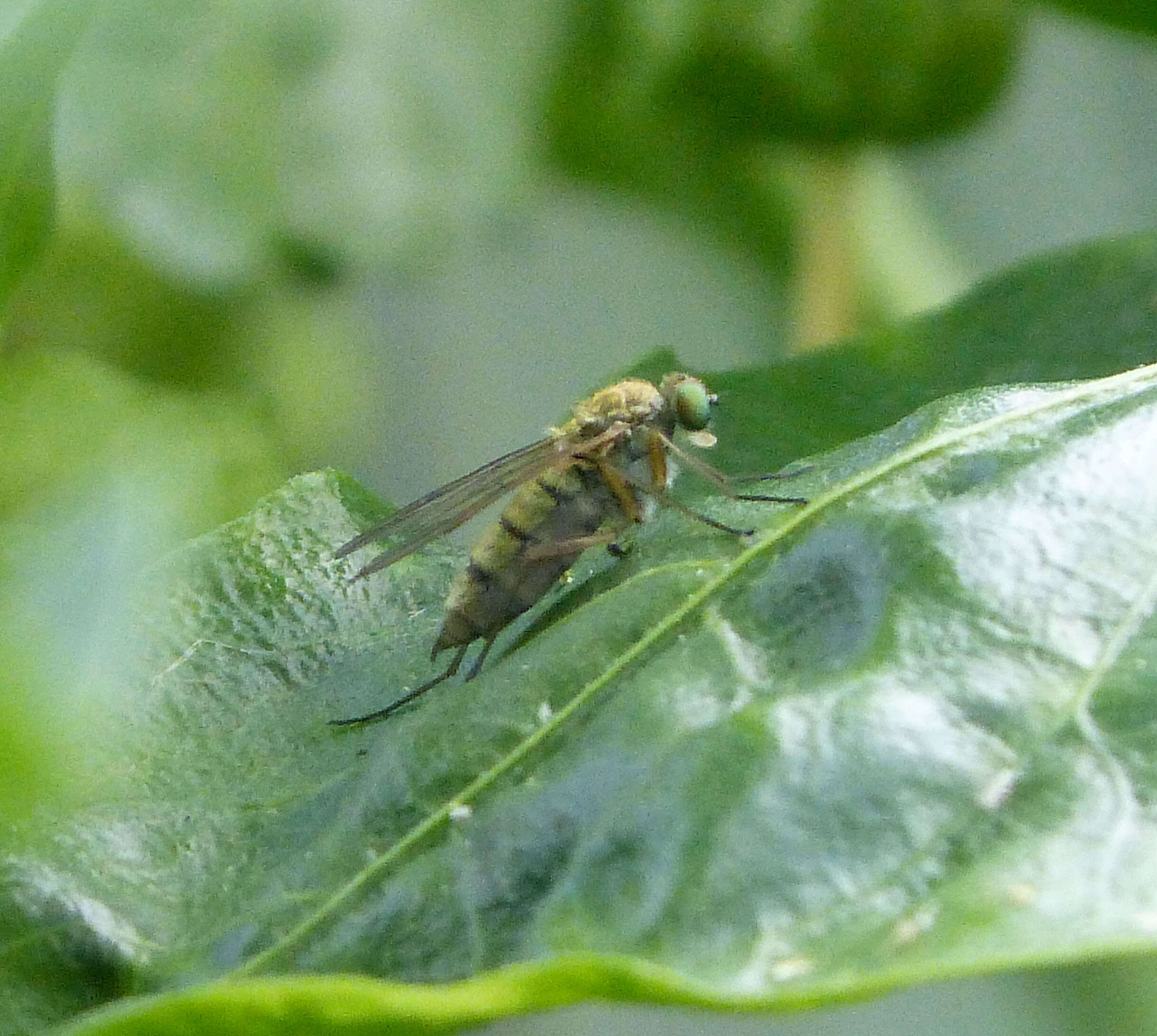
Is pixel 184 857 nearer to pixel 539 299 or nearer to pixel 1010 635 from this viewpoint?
pixel 1010 635

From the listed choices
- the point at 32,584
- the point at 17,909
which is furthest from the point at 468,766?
the point at 32,584

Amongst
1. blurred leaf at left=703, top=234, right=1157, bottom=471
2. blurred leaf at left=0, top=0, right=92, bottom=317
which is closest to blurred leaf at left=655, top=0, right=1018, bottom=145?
blurred leaf at left=703, top=234, right=1157, bottom=471

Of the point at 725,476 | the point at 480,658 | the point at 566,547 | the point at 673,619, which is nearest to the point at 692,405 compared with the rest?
the point at 725,476

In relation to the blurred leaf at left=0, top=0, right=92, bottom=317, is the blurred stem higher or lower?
higher

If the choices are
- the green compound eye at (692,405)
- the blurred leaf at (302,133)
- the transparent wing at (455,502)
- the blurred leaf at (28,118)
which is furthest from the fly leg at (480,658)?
the blurred leaf at (302,133)

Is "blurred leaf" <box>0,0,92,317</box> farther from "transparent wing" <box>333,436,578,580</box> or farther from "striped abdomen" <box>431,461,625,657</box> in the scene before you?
"striped abdomen" <box>431,461,625,657</box>

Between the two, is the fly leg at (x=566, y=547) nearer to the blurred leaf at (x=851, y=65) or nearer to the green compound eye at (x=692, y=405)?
the green compound eye at (x=692, y=405)

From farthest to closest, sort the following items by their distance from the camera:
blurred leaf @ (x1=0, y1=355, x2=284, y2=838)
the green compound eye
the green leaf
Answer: the green compound eye → the green leaf → blurred leaf @ (x1=0, y1=355, x2=284, y2=838)
